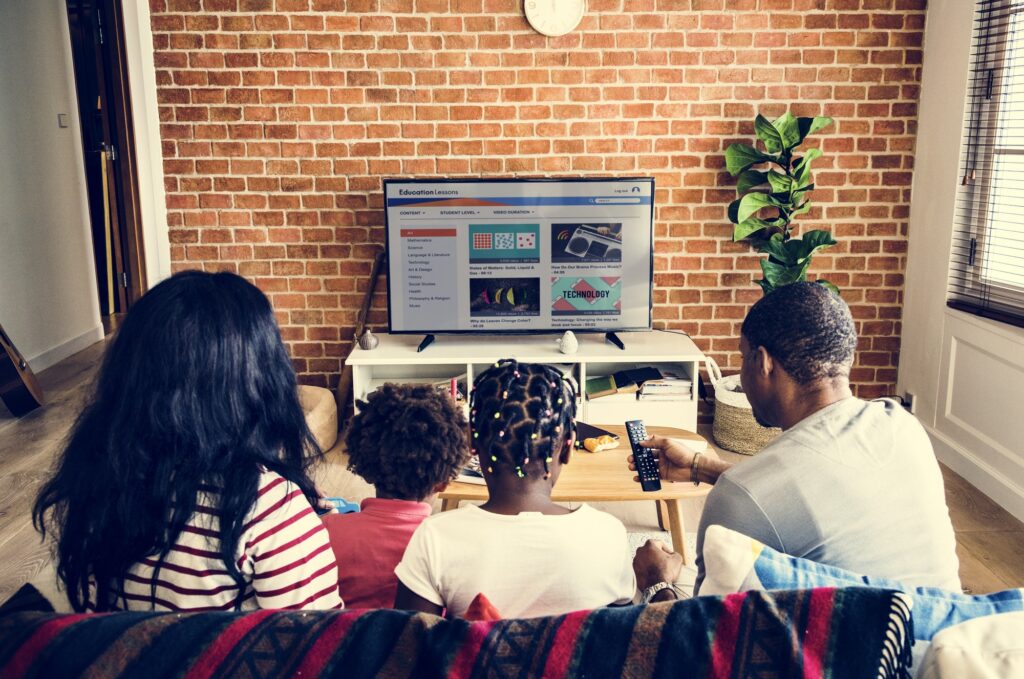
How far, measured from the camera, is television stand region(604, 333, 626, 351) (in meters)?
3.92

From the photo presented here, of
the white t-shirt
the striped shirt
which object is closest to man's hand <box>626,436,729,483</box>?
the white t-shirt

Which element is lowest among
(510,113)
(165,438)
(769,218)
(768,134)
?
(165,438)

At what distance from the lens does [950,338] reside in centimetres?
371

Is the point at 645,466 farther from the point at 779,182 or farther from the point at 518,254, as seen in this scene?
the point at 779,182

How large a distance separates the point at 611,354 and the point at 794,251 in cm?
88

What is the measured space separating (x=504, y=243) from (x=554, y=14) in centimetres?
103

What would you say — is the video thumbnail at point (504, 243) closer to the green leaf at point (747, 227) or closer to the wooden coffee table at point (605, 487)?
the green leaf at point (747, 227)

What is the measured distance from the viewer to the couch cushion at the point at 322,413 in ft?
12.7

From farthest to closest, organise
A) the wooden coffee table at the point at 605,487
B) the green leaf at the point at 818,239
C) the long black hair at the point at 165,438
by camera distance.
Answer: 1. the green leaf at the point at 818,239
2. the wooden coffee table at the point at 605,487
3. the long black hair at the point at 165,438

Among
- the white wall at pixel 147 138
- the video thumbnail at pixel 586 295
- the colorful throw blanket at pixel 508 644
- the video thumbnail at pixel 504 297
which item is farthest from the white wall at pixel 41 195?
the colorful throw blanket at pixel 508 644

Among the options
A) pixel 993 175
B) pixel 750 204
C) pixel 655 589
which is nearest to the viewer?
pixel 655 589

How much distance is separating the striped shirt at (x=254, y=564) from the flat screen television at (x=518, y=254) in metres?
2.66

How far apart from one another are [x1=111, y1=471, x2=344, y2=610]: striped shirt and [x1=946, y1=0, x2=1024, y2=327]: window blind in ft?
9.54

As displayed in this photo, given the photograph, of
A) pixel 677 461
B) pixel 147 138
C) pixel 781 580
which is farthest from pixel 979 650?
pixel 147 138
